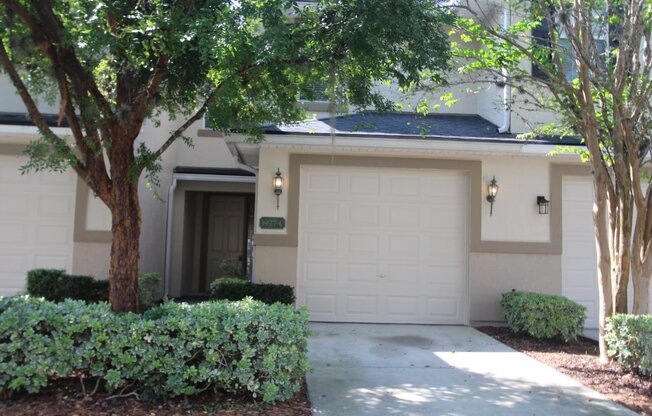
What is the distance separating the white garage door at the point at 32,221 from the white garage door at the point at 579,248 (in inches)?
355

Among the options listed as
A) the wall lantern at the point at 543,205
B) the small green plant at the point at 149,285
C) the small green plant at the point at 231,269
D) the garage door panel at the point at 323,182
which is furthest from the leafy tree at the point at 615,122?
the small green plant at the point at 231,269

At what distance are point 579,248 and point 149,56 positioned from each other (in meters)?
7.99

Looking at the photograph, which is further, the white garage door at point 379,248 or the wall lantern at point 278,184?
the white garage door at point 379,248

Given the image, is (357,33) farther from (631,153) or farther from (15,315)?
(15,315)

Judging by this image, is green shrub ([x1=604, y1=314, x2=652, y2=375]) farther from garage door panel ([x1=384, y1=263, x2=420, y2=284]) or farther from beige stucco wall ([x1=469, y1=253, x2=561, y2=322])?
garage door panel ([x1=384, y1=263, x2=420, y2=284])

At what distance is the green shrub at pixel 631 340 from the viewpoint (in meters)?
5.60

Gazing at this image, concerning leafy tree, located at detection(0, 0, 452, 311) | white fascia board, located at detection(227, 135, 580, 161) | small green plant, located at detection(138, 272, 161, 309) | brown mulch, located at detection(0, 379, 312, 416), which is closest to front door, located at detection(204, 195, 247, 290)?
small green plant, located at detection(138, 272, 161, 309)

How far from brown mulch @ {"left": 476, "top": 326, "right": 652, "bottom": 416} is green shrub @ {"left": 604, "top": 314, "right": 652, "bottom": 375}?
0.18 m

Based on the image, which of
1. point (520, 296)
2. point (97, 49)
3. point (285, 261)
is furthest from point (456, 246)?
point (97, 49)

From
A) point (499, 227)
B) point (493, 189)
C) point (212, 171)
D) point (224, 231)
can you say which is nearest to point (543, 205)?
point (499, 227)

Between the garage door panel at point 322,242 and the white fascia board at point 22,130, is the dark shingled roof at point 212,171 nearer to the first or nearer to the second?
the garage door panel at point 322,242

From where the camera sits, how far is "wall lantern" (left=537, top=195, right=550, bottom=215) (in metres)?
9.09

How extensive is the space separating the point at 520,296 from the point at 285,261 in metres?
3.96

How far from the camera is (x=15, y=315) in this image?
14.9 ft
